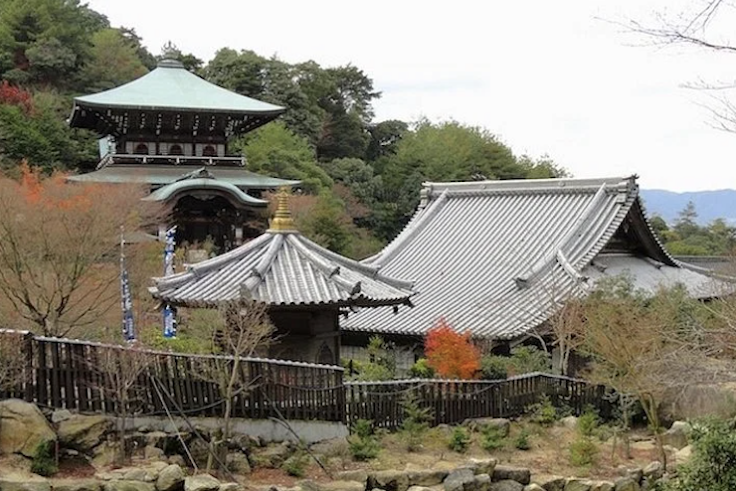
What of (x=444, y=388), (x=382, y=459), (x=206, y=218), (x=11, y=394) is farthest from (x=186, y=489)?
(x=206, y=218)

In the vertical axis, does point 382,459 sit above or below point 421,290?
below

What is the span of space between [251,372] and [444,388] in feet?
13.6

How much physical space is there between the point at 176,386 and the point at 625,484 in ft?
19.4

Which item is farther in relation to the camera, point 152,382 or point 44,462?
point 152,382

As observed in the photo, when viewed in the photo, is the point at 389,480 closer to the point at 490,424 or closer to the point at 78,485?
the point at 490,424

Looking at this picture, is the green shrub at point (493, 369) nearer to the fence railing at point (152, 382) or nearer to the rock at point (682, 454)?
the rock at point (682, 454)

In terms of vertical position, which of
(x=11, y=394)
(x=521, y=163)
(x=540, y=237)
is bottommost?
(x=11, y=394)

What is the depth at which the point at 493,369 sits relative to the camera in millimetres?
15516

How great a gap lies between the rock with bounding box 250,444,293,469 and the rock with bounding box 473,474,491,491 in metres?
2.28

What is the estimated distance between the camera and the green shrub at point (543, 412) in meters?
15.1

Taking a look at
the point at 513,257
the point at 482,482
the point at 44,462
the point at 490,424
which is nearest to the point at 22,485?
the point at 44,462

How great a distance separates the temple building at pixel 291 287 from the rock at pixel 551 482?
116 inches

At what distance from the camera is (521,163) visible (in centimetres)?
5459

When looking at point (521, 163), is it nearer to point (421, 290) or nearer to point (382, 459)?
point (421, 290)
